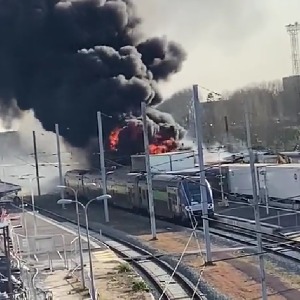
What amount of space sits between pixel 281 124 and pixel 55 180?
2439 centimetres

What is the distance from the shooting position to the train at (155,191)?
40406 mm

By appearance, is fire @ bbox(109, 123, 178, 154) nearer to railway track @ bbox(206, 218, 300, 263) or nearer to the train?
the train

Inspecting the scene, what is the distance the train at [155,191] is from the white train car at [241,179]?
5.24 meters

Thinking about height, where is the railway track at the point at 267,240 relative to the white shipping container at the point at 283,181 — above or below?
below

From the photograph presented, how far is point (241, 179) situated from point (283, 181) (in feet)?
20.3

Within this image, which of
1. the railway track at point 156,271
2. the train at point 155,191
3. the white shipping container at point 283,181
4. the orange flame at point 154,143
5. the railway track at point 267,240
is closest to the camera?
the railway track at point 156,271

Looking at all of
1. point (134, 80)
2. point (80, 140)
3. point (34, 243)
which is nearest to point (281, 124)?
point (134, 80)

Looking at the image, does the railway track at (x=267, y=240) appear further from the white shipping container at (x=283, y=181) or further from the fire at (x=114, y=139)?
the fire at (x=114, y=139)

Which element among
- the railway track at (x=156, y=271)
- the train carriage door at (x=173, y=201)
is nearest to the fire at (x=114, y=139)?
the railway track at (x=156, y=271)

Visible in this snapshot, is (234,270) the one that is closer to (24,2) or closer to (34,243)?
(34,243)

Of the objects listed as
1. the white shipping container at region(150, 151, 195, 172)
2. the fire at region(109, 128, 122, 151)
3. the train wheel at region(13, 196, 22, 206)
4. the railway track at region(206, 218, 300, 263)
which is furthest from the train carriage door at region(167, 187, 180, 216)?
the fire at region(109, 128, 122, 151)

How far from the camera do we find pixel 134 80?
221ft

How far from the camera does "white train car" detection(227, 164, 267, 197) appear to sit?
48875 millimetres

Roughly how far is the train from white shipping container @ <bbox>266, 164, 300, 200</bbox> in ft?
14.1
